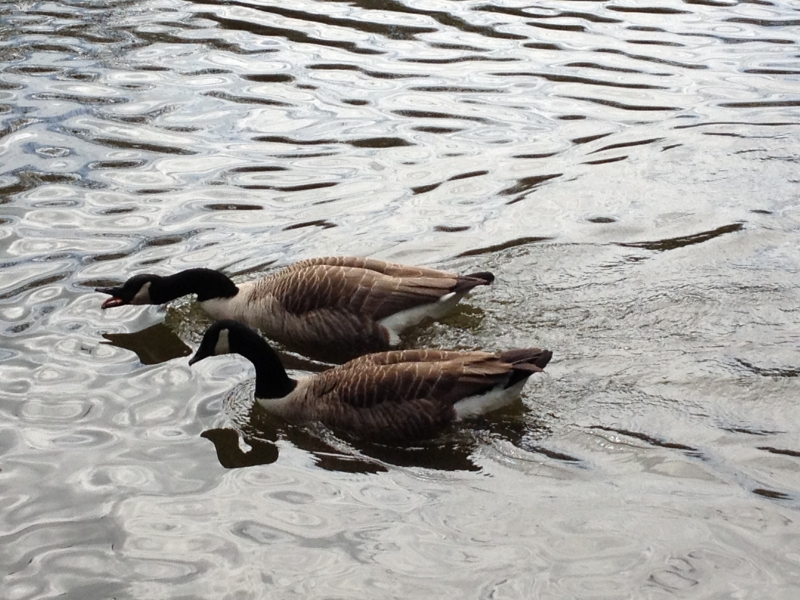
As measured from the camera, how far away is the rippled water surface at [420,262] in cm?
604

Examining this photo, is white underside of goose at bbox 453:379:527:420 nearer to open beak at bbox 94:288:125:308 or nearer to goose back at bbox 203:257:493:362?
goose back at bbox 203:257:493:362

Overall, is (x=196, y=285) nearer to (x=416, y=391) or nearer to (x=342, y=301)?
(x=342, y=301)

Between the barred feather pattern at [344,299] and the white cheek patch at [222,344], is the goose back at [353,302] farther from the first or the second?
the white cheek patch at [222,344]

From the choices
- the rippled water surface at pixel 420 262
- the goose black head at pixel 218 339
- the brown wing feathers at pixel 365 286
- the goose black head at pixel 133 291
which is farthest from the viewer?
the goose black head at pixel 133 291

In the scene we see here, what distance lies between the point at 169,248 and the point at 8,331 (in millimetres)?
1995

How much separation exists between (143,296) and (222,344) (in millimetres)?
1431

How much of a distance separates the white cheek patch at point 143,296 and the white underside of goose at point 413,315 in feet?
6.94

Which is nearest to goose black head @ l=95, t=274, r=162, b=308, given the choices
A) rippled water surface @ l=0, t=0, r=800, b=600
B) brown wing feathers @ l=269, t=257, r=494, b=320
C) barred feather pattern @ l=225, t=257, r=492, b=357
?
rippled water surface @ l=0, t=0, r=800, b=600

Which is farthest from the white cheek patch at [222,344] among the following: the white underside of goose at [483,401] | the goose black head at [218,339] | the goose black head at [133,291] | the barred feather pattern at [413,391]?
the white underside of goose at [483,401]

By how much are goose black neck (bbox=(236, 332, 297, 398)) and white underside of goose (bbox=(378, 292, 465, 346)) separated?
1057 mm

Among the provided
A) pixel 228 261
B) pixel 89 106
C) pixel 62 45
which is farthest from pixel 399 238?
pixel 62 45

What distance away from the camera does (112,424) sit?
7406 mm

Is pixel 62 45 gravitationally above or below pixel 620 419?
above

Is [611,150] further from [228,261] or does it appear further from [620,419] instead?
[620,419]
